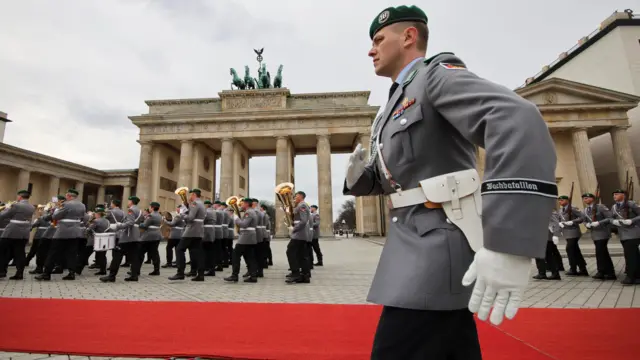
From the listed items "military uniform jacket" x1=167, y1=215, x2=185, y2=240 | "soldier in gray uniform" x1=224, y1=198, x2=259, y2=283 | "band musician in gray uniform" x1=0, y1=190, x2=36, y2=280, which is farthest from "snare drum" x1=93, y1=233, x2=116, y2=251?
"soldier in gray uniform" x1=224, y1=198, x2=259, y2=283

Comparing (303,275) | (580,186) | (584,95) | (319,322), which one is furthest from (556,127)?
(319,322)

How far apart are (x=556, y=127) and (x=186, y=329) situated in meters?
33.7

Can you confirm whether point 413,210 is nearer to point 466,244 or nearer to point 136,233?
point 466,244

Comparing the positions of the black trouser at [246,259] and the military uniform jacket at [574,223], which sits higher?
the military uniform jacket at [574,223]

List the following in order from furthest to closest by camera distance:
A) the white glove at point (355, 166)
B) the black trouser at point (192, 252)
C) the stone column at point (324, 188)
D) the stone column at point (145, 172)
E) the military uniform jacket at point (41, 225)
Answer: the stone column at point (145, 172) < the stone column at point (324, 188) < the military uniform jacket at point (41, 225) < the black trouser at point (192, 252) < the white glove at point (355, 166)

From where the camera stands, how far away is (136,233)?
8602mm

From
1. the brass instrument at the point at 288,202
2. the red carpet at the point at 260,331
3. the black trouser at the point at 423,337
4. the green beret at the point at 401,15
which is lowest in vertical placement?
the red carpet at the point at 260,331

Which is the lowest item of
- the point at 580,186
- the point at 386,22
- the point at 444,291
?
the point at 444,291

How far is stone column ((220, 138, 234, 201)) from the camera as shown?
3325 cm

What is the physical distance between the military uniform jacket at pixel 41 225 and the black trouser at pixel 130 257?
312 cm

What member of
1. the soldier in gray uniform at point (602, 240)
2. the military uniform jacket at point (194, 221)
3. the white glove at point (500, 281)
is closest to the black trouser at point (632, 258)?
the soldier in gray uniform at point (602, 240)

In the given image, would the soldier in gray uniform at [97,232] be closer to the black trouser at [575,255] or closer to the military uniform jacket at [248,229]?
the military uniform jacket at [248,229]

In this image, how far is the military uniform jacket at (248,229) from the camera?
26.8ft

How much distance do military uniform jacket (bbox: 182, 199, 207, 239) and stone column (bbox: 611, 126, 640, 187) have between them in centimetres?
3286
